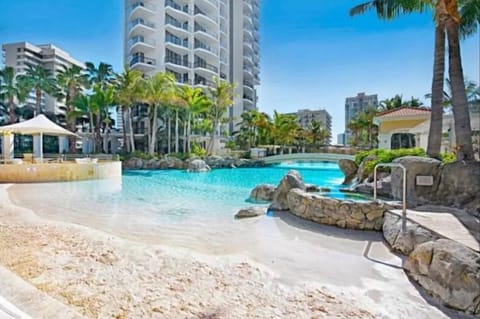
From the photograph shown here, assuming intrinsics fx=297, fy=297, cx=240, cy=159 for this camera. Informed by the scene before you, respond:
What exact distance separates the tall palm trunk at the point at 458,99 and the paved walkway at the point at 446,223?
3211mm

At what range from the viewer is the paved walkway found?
4.92 m

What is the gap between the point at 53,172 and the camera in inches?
688

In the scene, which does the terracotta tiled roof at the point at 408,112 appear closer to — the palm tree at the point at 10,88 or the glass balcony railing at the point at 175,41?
the glass balcony railing at the point at 175,41

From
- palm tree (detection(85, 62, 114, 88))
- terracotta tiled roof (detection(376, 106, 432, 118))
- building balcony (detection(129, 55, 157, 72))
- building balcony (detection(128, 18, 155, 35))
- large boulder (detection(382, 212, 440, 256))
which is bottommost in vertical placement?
large boulder (detection(382, 212, 440, 256))

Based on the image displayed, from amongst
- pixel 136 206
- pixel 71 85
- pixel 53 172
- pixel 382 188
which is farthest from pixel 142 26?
pixel 382 188

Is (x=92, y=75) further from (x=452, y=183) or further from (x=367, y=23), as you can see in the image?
(x=452, y=183)

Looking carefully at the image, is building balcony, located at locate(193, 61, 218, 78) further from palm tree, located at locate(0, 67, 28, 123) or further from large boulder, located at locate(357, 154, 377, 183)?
large boulder, located at locate(357, 154, 377, 183)

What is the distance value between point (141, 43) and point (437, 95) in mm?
37211

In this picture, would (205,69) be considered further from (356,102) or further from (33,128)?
(356,102)

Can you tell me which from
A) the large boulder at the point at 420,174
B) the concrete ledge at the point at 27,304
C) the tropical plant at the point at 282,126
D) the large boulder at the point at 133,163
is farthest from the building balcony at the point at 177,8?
the concrete ledge at the point at 27,304

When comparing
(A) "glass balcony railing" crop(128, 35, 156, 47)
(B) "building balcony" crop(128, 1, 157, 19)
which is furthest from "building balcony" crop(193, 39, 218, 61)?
(B) "building balcony" crop(128, 1, 157, 19)

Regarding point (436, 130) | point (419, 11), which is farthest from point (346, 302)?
point (419, 11)

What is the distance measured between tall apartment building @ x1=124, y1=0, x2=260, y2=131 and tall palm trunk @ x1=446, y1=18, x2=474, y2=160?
3087 centimetres

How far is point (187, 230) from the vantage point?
301 inches
